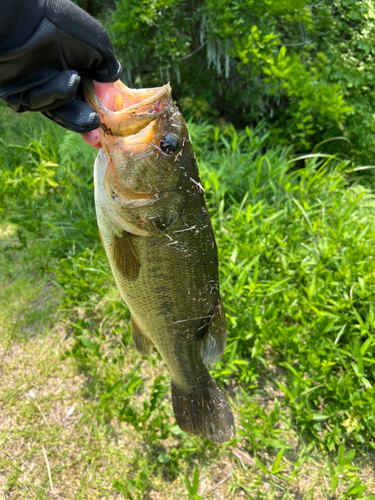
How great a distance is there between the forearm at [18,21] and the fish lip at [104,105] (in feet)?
0.87

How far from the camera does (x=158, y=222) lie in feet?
4.46

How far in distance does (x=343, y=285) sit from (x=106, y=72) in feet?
7.34

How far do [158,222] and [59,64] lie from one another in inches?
29.0

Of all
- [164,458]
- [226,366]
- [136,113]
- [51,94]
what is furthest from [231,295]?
[51,94]

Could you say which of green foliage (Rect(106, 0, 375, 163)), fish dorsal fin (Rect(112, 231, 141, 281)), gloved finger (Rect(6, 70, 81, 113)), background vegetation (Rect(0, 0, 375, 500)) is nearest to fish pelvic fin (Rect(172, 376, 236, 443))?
background vegetation (Rect(0, 0, 375, 500))

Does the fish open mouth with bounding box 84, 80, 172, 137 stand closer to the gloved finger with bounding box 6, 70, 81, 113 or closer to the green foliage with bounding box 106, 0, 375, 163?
the gloved finger with bounding box 6, 70, 81, 113

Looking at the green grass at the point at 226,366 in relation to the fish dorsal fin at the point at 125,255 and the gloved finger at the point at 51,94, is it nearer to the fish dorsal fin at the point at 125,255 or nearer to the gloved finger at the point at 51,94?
the fish dorsal fin at the point at 125,255

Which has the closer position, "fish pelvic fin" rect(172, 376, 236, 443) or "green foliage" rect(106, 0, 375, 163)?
"fish pelvic fin" rect(172, 376, 236, 443)

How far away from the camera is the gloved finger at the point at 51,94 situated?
1254 mm

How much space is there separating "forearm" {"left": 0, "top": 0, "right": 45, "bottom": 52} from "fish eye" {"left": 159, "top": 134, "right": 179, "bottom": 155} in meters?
0.62

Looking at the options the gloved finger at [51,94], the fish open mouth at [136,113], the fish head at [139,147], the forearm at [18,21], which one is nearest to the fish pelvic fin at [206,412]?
the fish head at [139,147]

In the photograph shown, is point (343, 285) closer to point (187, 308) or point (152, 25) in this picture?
point (187, 308)

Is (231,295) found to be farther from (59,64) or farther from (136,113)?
(59,64)

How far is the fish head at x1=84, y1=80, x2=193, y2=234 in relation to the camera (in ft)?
4.17
